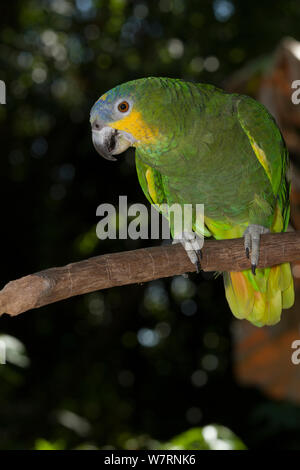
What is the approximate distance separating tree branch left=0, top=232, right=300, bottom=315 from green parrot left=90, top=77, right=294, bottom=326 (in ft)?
0.12

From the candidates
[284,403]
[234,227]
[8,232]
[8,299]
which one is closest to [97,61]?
[8,232]

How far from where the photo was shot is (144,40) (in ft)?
9.93

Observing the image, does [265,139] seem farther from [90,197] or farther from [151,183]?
[90,197]

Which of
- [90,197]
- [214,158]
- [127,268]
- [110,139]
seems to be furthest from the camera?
[90,197]

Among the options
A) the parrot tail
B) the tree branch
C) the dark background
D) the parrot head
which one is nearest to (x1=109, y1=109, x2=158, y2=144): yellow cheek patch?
the parrot head

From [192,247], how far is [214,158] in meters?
0.22

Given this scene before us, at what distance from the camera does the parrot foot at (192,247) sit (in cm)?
108

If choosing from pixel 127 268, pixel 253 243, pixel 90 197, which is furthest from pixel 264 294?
pixel 90 197

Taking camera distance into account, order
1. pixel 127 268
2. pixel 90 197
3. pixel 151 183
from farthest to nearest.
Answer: pixel 90 197 < pixel 151 183 < pixel 127 268

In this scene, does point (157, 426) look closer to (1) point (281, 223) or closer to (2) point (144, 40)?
(1) point (281, 223)

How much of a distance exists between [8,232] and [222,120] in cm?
199

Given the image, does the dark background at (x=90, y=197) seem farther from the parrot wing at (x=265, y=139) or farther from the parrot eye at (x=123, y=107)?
the parrot eye at (x=123, y=107)

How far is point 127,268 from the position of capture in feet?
3.10

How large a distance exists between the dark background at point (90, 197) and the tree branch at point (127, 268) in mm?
1681
